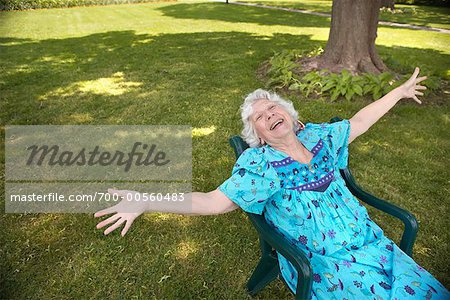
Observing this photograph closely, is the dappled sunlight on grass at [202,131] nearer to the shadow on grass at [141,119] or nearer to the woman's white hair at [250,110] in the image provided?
the shadow on grass at [141,119]

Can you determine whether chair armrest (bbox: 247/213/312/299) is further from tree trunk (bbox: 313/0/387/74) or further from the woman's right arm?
tree trunk (bbox: 313/0/387/74)

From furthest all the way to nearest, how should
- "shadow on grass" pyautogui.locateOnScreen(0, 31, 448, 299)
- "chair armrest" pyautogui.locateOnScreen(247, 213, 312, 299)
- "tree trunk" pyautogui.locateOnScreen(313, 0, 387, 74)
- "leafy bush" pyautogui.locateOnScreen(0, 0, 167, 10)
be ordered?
"leafy bush" pyautogui.locateOnScreen(0, 0, 167, 10), "tree trunk" pyautogui.locateOnScreen(313, 0, 387, 74), "shadow on grass" pyautogui.locateOnScreen(0, 31, 448, 299), "chair armrest" pyautogui.locateOnScreen(247, 213, 312, 299)

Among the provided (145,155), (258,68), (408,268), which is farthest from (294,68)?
(408,268)

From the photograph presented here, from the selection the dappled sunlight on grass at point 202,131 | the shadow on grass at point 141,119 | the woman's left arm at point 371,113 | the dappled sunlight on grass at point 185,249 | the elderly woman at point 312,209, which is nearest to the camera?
the elderly woman at point 312,209

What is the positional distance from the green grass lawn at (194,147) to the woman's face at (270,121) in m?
1.21

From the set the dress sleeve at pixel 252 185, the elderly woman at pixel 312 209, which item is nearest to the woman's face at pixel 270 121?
the elderly woman at pixel 312 209

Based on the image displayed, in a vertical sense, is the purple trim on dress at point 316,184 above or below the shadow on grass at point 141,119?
above

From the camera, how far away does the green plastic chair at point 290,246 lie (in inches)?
68.3

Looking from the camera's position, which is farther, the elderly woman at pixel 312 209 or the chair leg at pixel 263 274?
the chair leg at pixel 263 274

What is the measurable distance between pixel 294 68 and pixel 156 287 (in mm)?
5324

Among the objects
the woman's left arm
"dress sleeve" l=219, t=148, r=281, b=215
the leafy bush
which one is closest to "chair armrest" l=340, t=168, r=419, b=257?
the woman's left arm

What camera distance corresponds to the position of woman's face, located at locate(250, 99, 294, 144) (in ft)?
7.06

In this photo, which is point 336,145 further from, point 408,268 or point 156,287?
point 156,287

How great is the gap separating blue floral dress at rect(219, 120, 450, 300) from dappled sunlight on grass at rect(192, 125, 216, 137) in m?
2.66
